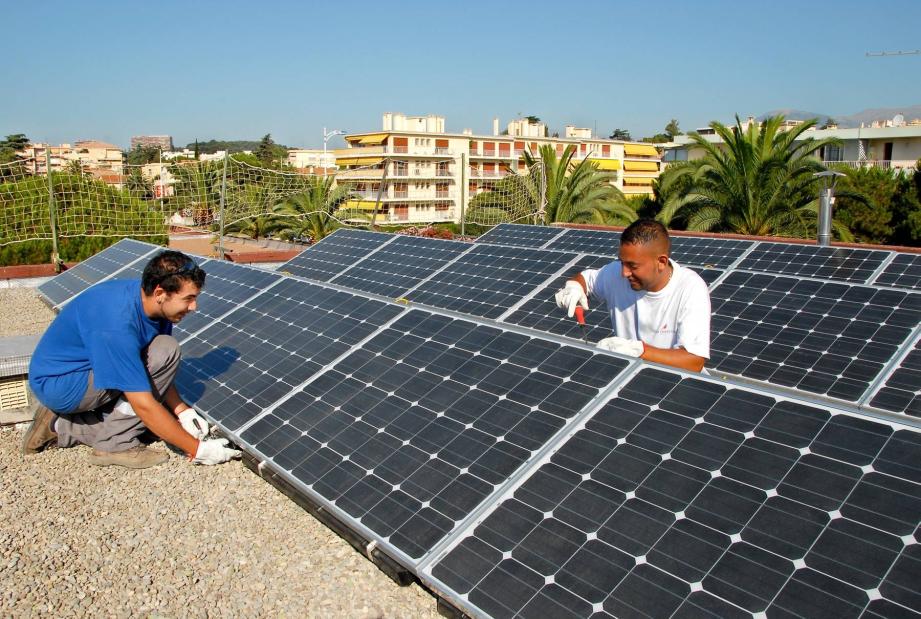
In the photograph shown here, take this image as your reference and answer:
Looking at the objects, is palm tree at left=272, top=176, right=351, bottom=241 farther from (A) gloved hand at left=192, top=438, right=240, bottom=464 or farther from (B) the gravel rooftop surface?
(A) gloved hand at left=192, top=438, right=240, bottom=464

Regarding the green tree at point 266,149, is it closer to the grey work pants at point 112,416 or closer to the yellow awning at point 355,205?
the yellow awning at point 355,205

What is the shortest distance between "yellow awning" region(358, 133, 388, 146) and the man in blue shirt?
245 ft

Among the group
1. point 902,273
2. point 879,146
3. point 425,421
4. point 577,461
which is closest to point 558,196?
point 902,273

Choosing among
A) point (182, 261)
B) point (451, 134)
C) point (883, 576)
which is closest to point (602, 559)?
point (883, 576)

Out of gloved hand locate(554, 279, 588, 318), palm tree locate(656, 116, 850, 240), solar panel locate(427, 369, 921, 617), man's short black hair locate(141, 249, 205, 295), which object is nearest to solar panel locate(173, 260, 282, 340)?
man's short black hair locate(141, 249, 205, 295)

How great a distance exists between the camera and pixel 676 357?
4836 mm

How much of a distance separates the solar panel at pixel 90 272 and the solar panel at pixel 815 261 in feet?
34.5

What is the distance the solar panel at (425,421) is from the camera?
13.1 feet

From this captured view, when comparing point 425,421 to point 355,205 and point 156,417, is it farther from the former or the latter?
point 355,205

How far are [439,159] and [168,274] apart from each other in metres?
67.7

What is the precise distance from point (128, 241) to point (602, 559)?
12.9 m

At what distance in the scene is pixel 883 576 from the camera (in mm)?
2752

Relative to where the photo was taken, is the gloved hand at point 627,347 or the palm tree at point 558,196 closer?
the gloved hand at point 627,347

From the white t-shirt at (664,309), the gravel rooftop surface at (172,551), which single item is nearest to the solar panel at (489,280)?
the white t-shirt at (664,309)
